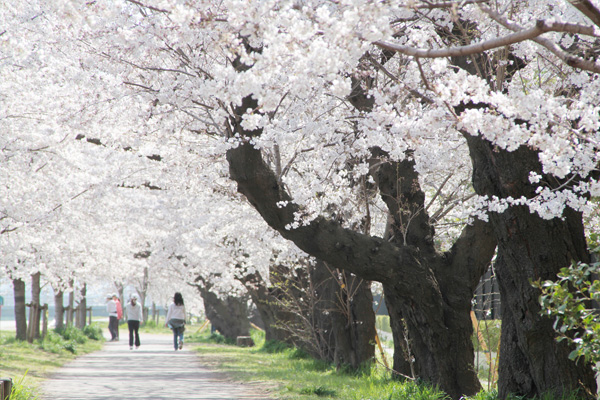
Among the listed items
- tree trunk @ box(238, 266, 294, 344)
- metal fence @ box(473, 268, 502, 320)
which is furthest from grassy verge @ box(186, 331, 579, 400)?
tree trunk @ box(238, 266, 294, 344)

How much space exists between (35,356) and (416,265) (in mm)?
12042

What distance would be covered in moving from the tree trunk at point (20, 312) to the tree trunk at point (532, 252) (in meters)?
17.2

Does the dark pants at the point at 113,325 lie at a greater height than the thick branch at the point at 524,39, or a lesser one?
lesser

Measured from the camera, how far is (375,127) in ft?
22.5

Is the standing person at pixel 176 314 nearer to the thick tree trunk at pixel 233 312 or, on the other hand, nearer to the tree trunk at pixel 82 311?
the thick tree trunk at pixel 233 312

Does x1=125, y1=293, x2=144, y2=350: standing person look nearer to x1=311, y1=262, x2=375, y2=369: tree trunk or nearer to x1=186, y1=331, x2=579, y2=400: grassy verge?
x1=186, y1=331, x2=579, y2=400: grassy verge

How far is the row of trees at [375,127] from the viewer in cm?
445

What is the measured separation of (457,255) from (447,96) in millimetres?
4908

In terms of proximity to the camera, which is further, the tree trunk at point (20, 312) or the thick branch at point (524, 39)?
the tree trunk at point (20, 312)

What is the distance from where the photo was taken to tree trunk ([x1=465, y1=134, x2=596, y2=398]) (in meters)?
6.84

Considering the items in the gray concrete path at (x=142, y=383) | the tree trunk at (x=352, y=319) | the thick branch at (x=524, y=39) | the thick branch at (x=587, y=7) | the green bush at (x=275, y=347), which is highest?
the thick branch at (x=587, y=7)

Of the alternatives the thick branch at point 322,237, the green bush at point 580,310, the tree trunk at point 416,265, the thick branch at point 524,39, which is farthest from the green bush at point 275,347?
the thick branch at point 524,39

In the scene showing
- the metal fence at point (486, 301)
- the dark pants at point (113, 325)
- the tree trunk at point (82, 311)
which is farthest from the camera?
the tree trunk at point (82, 311)

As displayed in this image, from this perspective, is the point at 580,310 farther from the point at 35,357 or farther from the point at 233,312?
the point at 233,312
